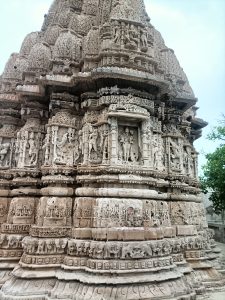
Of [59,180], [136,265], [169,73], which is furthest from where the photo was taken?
[169,73]

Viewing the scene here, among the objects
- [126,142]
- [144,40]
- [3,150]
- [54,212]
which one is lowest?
[54,212]

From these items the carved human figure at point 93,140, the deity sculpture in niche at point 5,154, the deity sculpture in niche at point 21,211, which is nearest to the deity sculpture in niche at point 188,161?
the carved human figure at point 93,140

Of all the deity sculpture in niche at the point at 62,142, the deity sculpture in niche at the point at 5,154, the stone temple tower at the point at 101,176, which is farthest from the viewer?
Answer: the deity sculpture in niche at the point at 5,154

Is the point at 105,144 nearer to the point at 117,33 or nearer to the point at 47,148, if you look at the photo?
the point at 47,148

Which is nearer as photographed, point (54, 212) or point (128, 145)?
point (54, 212)

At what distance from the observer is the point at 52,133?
7.22 meters

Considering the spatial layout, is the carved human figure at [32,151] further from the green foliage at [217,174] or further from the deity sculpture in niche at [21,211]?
the green foliage at [217,174]

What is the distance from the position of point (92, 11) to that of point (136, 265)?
7.76 m

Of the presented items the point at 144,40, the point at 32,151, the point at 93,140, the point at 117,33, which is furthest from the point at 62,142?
the point at 144,40

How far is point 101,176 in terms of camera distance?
21.3 feet

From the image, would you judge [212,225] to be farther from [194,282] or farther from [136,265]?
[136,265]

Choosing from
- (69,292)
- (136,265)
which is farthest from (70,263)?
(136,265)

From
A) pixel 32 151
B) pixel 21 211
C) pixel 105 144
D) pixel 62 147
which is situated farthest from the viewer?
pixel 32 151

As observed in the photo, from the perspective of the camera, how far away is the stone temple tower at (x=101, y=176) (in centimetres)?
580
